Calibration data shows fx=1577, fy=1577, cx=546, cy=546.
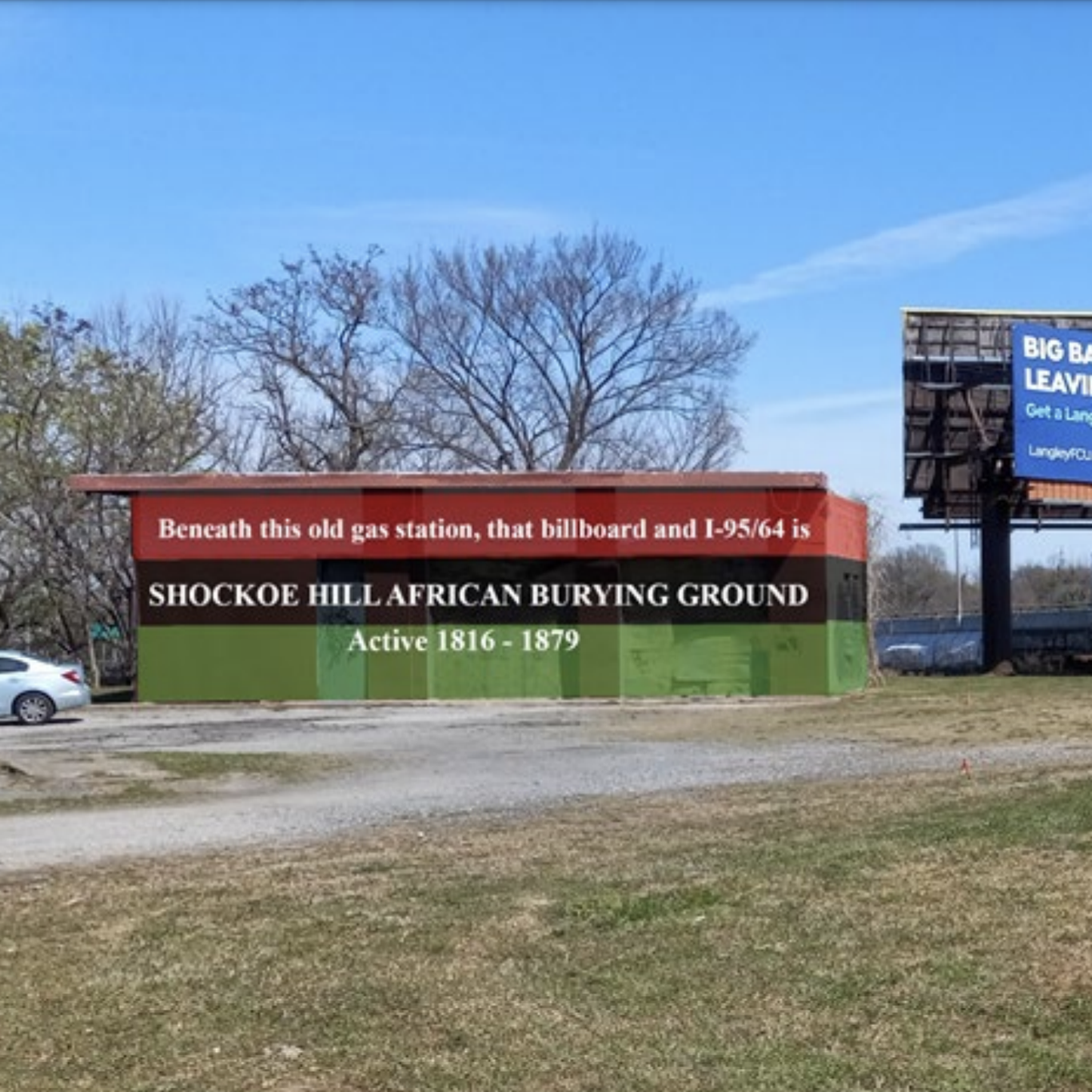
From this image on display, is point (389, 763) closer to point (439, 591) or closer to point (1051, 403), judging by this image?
point (439, 591)

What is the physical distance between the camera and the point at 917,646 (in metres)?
51.9

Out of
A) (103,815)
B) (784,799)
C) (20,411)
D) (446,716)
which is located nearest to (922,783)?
(784,799)

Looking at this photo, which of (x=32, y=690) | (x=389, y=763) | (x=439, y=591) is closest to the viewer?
(x=389, y=763)

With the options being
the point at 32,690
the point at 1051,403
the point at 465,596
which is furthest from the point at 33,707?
the point at 1051,403

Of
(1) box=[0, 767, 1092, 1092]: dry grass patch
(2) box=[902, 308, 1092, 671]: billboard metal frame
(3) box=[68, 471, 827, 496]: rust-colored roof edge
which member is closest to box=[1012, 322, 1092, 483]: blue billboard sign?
(2) box=[902, 308, 1092, 671]: billboard metal frame

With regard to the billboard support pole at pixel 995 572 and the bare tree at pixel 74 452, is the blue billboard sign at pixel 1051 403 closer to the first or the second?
the billboard support pole at pixel 995 572

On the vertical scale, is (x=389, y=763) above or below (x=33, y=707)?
below

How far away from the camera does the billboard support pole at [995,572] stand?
41875mm

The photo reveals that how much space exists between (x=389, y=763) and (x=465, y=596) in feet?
40.9

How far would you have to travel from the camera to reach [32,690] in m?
27.1

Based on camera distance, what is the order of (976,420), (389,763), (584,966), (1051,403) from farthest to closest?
(976,420), (1051,403), (389,763), (584,966)

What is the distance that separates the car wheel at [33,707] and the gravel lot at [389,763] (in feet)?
1.11

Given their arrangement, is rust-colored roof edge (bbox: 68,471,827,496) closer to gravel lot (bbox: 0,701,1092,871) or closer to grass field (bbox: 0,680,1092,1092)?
gravel lot (bbox: 0,701,1092,871)

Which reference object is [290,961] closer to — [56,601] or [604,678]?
[604,678]
